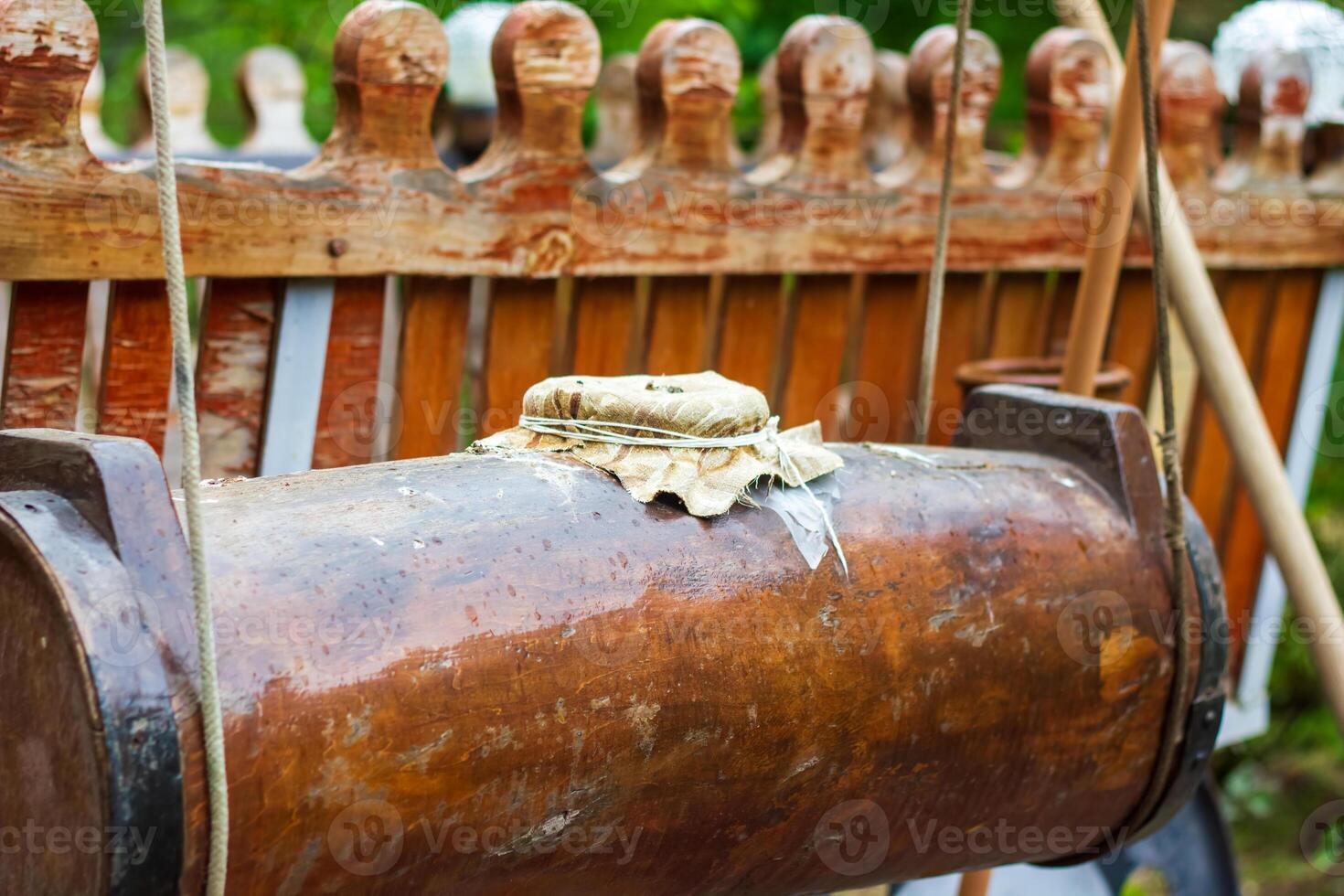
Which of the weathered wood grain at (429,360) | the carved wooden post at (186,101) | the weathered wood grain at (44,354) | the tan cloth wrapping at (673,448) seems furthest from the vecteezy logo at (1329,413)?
the carved wooden post at (186,101)

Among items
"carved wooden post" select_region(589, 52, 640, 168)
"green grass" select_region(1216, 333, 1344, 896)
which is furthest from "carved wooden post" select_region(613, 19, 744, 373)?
"green grass" select_region(1216, 333, 1344, 896)

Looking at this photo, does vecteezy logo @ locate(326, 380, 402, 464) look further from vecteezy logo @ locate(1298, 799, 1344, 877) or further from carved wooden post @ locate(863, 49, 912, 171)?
vecteezy logo @ locate(1298, 799, 1344, 877)

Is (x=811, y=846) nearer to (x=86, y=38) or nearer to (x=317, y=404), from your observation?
(x=317, y=404)

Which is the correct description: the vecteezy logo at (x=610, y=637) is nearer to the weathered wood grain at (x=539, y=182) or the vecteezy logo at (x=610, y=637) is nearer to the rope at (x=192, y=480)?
the rope at (x=192, y=480)

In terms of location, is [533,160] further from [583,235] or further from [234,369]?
[234,369]

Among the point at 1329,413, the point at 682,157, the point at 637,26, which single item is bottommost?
the point at 1329,413

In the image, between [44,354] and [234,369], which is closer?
[44,354]

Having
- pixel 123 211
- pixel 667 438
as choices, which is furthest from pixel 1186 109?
pixel 123 211
